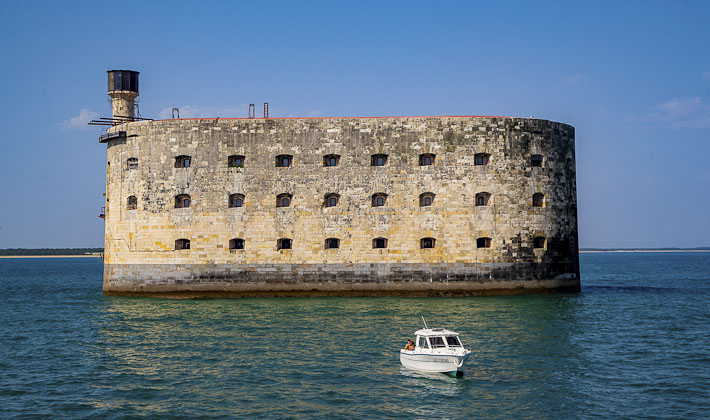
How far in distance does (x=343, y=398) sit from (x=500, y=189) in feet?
78.8

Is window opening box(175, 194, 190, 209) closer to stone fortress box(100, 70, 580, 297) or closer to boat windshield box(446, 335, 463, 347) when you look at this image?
stone fortress box(100, 70, 580, 297)

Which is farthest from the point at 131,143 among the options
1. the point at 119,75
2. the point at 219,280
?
the point at 219,280

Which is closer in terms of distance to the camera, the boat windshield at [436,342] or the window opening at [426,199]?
the boat windshield at [436,342]

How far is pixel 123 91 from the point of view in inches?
1730

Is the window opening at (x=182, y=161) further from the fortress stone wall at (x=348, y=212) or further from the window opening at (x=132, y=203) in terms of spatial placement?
the window opening at (x=132, y=203)

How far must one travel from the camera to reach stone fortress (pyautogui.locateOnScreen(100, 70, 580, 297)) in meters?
38.9

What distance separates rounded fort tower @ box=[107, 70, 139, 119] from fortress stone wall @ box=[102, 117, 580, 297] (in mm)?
6002

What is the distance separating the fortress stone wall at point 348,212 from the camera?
38.9m

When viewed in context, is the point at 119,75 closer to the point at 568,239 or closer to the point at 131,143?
the point at 131,143

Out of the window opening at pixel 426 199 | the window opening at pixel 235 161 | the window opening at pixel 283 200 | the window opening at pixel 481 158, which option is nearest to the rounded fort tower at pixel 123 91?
the window opening at pixel 235 161

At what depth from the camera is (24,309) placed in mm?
39281

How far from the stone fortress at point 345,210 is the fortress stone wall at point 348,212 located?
6 centimetres

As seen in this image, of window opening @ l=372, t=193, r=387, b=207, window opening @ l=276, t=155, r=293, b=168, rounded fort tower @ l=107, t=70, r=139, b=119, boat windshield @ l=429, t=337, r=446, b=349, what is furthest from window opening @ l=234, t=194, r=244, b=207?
boat windshield @ l=429, t=337, r=446, b=349

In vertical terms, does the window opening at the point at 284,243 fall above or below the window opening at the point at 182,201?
below
